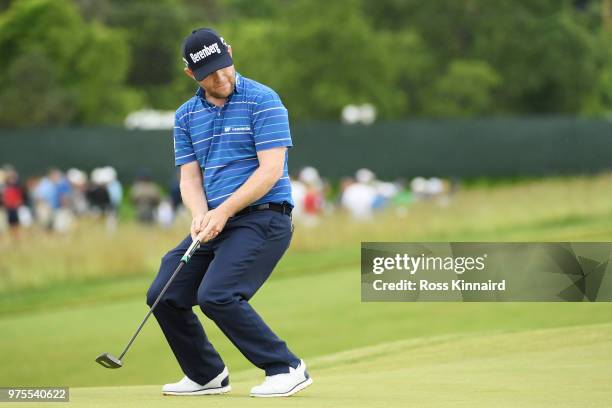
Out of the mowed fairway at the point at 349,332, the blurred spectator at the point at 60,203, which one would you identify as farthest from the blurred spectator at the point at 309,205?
the blurred spectator at the point at 60,203

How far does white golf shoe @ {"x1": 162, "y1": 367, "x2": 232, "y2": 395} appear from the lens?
22.6 feet

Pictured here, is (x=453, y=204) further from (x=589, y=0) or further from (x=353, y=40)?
(x=589, y=0)

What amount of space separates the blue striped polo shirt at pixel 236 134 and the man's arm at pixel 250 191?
0.06 metres

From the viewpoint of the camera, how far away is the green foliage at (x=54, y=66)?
4691 centimetres

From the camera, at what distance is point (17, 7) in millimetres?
46094

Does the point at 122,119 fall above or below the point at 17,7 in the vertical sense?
below

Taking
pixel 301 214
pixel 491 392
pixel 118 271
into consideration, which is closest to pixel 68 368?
pixel 491 392

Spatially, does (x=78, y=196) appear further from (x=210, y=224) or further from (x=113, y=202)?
(x=210, y=224)

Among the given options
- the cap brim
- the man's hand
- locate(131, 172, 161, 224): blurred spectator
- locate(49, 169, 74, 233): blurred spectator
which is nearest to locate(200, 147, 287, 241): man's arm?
the man's hand

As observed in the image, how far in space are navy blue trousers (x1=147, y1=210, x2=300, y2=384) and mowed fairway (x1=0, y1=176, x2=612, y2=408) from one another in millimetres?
260

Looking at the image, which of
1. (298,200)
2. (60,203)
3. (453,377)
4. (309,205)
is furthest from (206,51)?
(60,203)

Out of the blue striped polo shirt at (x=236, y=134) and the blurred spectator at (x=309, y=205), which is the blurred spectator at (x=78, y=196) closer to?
the blurred spectator at (x=309, y=205)

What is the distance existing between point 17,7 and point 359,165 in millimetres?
13322

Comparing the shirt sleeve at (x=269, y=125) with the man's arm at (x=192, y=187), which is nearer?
the shirt sleeve at (x=269, y=125)
